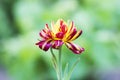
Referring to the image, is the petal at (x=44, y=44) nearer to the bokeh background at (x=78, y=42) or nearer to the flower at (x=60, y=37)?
the flower at (x=60, y=37)

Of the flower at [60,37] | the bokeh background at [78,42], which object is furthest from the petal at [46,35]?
the bokeh background at [78,42]

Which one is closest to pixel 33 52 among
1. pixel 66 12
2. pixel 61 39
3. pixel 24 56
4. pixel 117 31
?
pixel 24 56

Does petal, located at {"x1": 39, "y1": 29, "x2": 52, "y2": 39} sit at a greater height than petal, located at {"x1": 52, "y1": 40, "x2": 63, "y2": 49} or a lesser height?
greater

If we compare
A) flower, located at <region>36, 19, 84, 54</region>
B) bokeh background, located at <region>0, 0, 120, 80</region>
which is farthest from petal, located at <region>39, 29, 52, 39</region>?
bokeh background, located at <region>0, 0, 120, 80</region>

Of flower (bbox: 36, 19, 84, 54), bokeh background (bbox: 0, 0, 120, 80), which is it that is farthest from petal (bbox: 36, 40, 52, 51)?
bokeh background (bbox: 0, 0, 120, 80)

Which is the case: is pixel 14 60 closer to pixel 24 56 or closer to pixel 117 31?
pixel 24 56

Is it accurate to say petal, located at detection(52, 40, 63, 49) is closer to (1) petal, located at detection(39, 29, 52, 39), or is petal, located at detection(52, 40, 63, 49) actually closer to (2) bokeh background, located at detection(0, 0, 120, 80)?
Result: (1) petal, located at detection(39, 29, 52, 39)

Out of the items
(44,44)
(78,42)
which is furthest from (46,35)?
(78,42)

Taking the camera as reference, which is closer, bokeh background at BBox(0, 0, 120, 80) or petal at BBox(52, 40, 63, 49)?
petal at BBox(52, 40, 63, 49)

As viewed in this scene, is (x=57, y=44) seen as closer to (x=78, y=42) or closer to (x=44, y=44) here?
(x=44, y=44)
